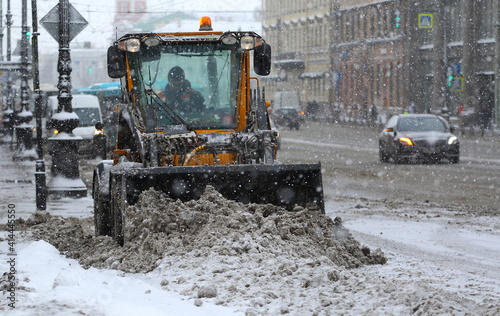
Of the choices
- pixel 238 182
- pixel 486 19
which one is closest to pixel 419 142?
pixel 238 182

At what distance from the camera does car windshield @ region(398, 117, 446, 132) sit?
26703 millimetres

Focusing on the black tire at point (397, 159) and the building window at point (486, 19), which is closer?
the black tire at point (397, 159)

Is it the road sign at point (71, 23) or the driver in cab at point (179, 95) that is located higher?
the road sign at point (71, 23)

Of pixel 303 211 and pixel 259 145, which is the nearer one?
pixel 303 211

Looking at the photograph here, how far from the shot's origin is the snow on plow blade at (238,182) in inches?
385

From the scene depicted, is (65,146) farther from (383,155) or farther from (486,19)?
(486,19)

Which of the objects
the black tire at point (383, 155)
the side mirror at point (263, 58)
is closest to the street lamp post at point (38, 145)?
the side mirror at point (263, 58)

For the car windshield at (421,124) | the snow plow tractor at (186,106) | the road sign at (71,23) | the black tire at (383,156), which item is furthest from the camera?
the black tire at (383,156)

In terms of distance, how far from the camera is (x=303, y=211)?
980cm

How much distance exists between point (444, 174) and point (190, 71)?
40.0 ft

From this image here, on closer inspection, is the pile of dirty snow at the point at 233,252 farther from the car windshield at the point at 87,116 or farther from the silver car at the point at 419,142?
the car windshield at the point at 87,116

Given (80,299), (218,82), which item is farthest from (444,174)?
(80,299)

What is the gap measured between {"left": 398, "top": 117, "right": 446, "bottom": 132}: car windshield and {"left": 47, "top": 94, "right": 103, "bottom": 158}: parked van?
9.34 metres

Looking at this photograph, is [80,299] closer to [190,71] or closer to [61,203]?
[190,71]
